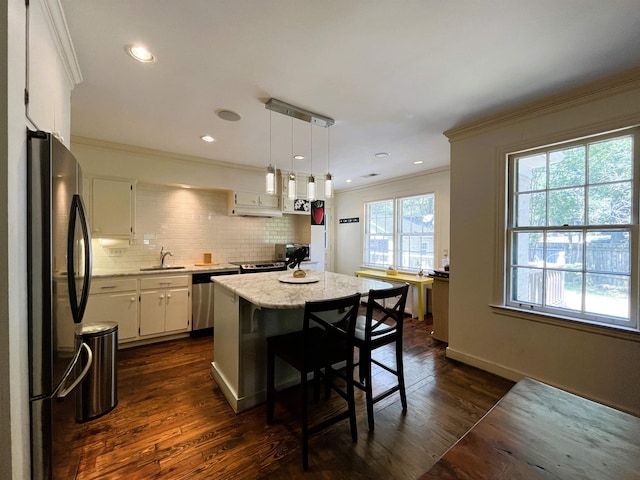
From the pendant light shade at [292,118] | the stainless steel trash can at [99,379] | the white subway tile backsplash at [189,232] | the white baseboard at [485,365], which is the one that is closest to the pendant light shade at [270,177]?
the pendant light shade at [292,118]

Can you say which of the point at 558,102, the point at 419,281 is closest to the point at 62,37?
the point at 558,102

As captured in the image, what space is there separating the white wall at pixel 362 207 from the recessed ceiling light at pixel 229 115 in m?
3.37

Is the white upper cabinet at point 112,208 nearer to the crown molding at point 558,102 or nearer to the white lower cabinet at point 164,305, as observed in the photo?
the white lower cabinet at point 164,305

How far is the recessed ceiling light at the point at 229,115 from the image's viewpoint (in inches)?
98.7

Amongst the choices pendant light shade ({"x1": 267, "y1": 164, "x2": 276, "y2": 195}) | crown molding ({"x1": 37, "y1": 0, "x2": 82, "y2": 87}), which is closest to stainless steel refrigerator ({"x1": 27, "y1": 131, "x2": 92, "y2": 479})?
crown molding ({"x1": 37, "y1": 0, "x2": 82, "y2": 87})

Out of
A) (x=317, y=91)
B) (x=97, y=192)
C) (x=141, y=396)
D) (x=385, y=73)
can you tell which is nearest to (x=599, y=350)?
(x=385, y=73)

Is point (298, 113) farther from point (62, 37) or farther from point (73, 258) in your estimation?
point (73, 258)

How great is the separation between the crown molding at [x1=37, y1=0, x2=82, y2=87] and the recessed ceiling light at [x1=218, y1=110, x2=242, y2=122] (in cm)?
98

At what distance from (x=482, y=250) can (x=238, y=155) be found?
3201 mm

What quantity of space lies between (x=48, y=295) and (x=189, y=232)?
10.9 feet

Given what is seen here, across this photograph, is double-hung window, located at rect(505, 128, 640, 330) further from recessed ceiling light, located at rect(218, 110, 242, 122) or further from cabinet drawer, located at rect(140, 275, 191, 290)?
cabinet drawer, located at rect(140, 275, 191, 290)

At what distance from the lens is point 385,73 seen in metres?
1.92

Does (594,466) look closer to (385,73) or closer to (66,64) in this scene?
(385,73)

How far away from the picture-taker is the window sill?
2.02 metres
